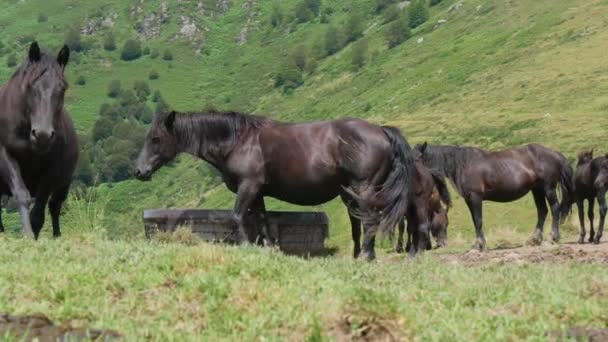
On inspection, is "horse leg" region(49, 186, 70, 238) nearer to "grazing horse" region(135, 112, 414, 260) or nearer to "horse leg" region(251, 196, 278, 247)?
"grazing horse" region(135, 112, 414, 260)

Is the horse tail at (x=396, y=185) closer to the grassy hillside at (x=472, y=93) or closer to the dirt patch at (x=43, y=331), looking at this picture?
the dirt patch at (x=43, y=331)

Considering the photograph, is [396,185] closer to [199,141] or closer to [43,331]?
[199,141]

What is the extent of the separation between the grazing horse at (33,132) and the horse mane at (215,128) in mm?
2976

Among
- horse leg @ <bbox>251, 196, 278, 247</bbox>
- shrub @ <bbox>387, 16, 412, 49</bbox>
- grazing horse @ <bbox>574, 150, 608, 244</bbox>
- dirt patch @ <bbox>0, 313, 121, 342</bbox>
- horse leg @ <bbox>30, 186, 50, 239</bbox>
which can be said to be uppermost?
dirt patch @ <bbox>0, 313, 121, 342</bbox>

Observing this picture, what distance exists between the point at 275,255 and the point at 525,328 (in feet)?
11.7

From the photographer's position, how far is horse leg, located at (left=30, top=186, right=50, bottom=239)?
1404 cm

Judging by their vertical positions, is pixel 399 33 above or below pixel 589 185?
below

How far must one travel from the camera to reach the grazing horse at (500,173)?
76.6ft

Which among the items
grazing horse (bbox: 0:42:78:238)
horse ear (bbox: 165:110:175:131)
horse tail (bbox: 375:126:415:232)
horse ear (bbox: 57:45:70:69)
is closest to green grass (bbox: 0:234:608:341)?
grazing horse (bbox: 0:42:78:238)

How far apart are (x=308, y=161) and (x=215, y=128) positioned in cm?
196

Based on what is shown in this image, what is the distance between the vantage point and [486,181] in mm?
23688

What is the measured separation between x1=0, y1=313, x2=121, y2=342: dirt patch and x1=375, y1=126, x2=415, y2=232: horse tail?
7614mm

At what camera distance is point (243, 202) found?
15.7 meters

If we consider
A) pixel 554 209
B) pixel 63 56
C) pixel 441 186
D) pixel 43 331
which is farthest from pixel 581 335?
pixel 554 209
